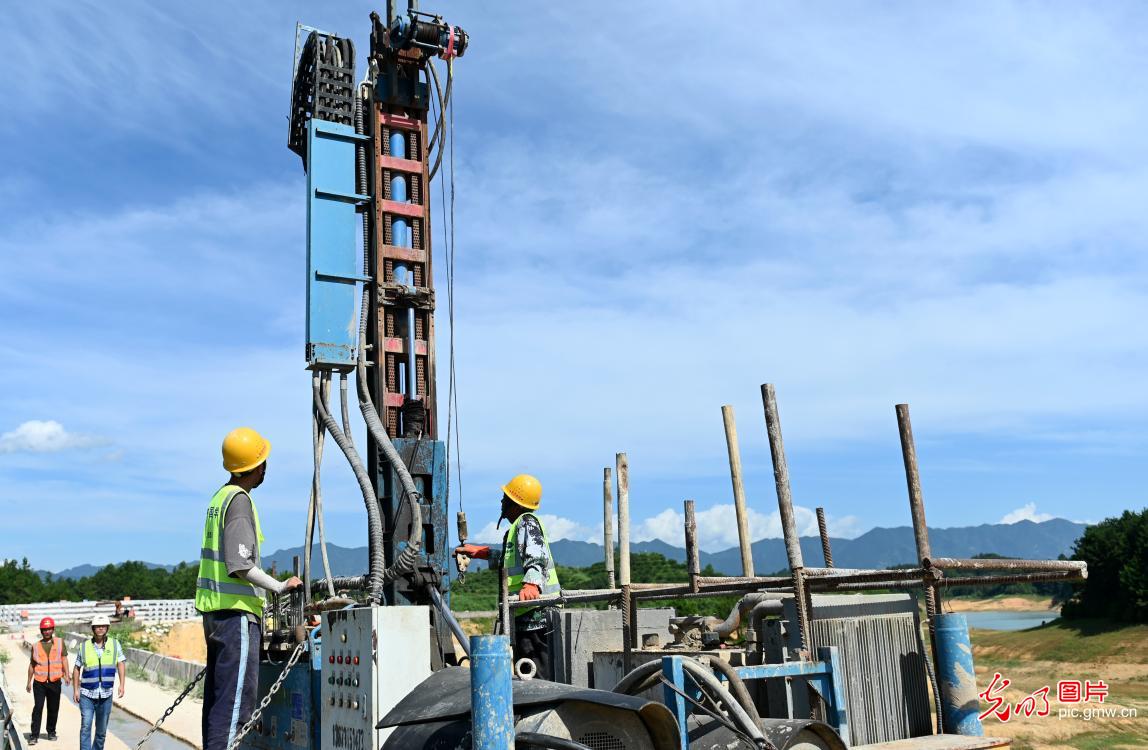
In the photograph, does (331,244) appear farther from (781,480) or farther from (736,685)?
(736,685)

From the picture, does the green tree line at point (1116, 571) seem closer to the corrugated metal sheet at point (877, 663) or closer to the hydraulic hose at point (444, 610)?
the corrugated metal sheet at point (877, 663)

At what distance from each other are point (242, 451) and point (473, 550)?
2.54 meters

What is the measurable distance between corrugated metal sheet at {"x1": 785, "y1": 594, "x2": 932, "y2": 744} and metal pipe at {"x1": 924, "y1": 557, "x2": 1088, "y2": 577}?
0.63m

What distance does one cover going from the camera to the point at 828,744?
5.65 meters

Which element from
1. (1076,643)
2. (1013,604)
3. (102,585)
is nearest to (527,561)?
(1076,643)

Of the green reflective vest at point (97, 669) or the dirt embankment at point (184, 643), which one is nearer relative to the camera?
the green reflective vest at point (97, 669)

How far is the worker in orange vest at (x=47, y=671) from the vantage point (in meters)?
14.1

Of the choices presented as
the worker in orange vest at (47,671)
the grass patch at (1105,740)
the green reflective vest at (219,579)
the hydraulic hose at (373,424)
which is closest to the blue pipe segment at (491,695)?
the green reflective vest at (219,579)

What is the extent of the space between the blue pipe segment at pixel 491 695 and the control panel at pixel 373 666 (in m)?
1.44

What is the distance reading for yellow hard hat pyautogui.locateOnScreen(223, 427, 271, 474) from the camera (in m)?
6.34

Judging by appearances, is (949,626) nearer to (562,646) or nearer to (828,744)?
(828,744)

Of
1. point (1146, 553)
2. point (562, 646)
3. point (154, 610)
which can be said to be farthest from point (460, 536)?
point (154, 610)

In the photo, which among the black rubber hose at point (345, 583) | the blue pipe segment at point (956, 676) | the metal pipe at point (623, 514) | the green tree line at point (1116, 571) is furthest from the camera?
the green tree line at point (1116, 571)

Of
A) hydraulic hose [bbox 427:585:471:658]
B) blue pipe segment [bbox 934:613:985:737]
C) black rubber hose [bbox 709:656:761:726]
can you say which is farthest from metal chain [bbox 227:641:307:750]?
blue pipe segment [bbox 934:613:985:737]
